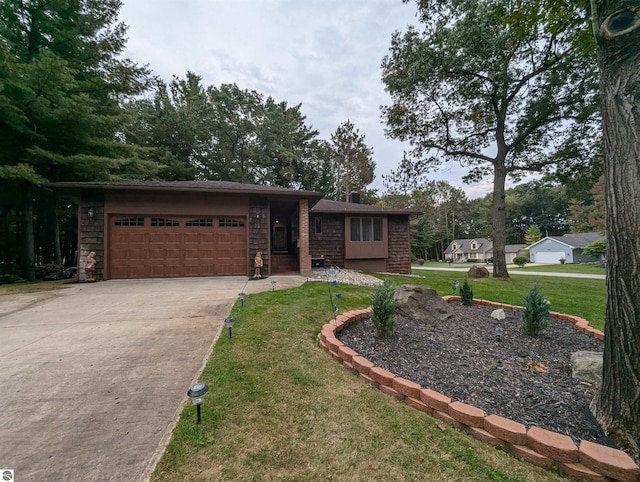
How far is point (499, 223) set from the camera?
11289 millimetres

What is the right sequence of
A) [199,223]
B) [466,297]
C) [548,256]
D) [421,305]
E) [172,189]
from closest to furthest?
[421,305]
[466,297]
[172,189]
[199,223]
[548,256]

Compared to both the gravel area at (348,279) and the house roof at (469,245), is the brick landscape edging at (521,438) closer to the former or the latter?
the gravel area at (348,279)

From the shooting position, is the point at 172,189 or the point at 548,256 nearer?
the point at 172,189

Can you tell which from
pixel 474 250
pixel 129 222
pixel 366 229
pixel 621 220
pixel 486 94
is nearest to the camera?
pixel 621 220

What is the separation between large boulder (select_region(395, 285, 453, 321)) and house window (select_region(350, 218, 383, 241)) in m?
7.69

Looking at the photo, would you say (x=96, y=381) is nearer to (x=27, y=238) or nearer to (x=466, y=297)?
(x=466, y=297)

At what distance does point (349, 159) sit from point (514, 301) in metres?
→ 20.6

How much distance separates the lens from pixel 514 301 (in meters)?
6.18

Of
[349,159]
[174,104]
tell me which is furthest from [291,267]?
[174,104]

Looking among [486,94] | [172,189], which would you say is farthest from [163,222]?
[486,94]

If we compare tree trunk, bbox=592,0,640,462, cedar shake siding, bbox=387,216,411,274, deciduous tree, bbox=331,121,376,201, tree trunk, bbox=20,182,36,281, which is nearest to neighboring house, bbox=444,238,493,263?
deciduous tree, bbox=331,121,376,201

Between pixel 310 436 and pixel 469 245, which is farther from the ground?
pixel 469 245

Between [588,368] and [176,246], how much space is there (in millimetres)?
9613

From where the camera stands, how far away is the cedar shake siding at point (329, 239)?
12.0 metres
